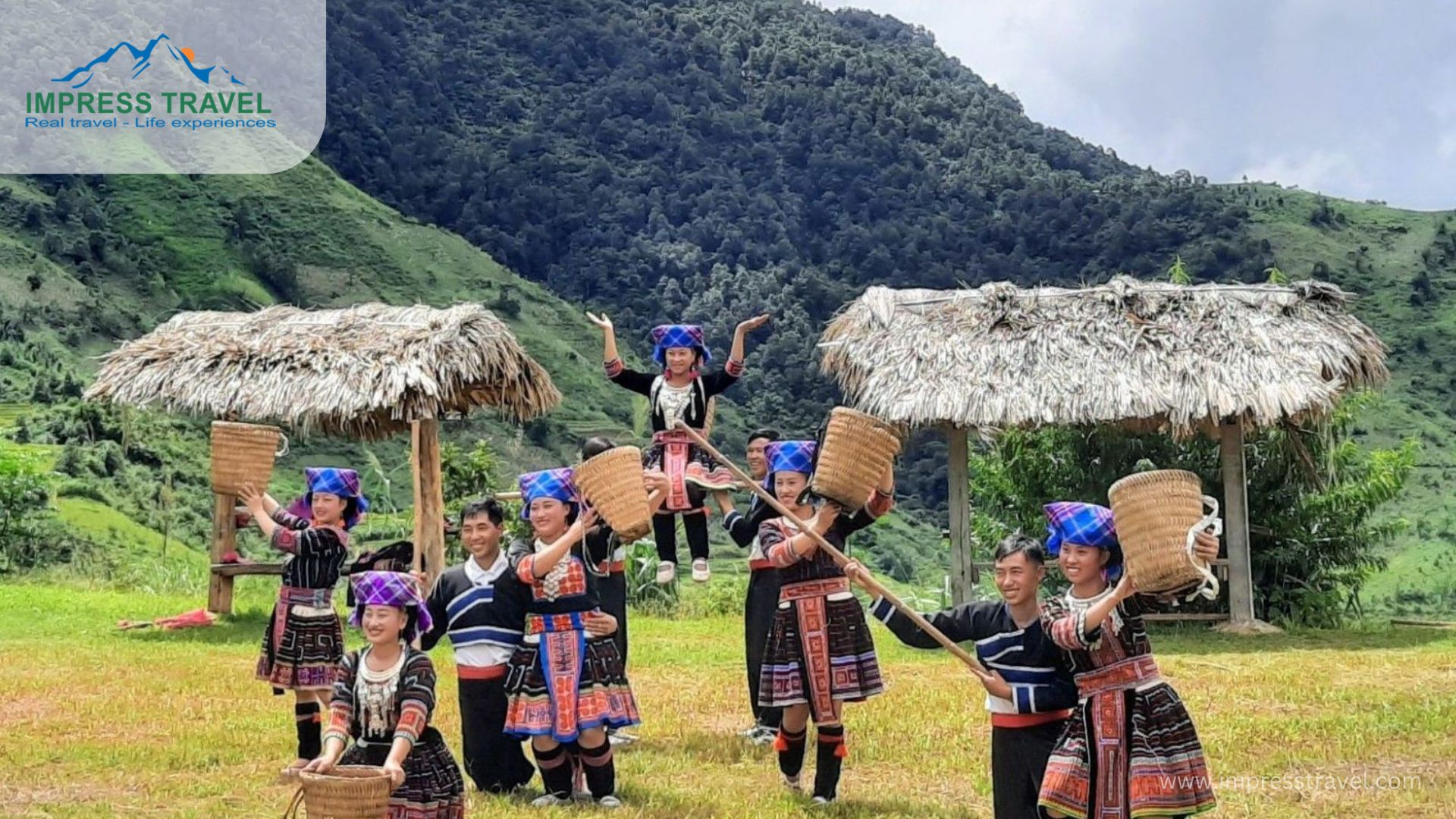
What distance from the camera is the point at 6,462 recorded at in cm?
1933

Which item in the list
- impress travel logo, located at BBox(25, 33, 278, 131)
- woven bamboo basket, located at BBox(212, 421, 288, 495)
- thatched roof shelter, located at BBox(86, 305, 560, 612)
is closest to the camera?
woven bamboo basket, located at BBox(212, 421, 288, 495)

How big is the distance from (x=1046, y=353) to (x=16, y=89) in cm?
3156

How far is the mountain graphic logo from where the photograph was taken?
3712cm

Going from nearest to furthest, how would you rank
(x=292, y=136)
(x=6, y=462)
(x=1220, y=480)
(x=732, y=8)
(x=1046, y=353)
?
1. (x=1046, y=353)
2. (x=1220, y=480)
3. (x=6, y=462)
4. (x=292, y=136)
5. (x=732, y=8)

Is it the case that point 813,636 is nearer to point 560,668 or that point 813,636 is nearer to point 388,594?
point 560,668

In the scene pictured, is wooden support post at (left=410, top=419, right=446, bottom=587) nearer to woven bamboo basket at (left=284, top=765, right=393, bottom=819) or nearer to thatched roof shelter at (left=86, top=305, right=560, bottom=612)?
thatched roof shelter at (left=86, top=305, right=560, bottom=612)

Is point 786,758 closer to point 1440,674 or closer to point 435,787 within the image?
point 435,787

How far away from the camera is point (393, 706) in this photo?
5055 millimetres

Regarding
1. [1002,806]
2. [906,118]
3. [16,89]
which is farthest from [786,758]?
[906,118]

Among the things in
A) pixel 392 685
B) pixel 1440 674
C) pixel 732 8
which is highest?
pixel 732 8

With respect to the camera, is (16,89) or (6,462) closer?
(6,462)

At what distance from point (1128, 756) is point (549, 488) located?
2575 millimetres

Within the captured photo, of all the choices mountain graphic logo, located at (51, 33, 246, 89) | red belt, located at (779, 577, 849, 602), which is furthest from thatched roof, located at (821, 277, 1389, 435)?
mountain graphic logo, located at (51, 33, 246, 89)

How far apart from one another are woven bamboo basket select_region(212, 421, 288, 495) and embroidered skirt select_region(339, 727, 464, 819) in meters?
2.10
